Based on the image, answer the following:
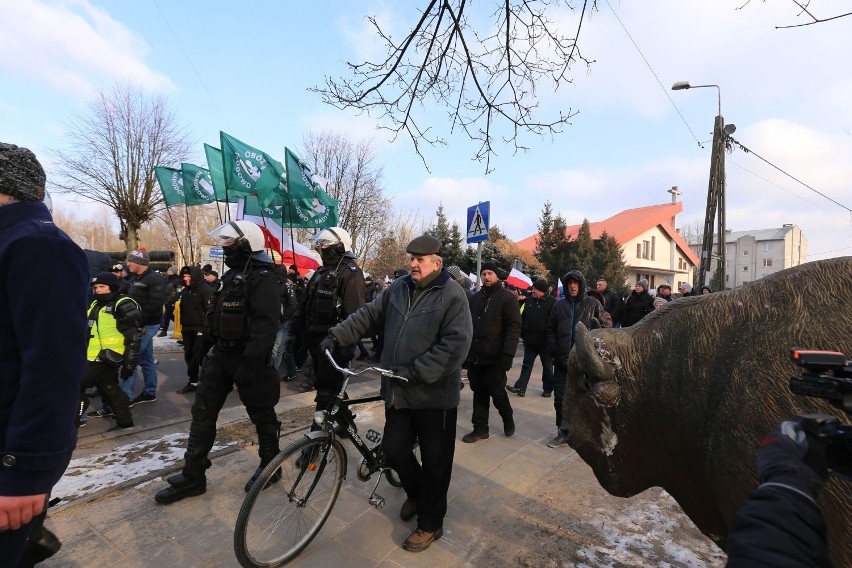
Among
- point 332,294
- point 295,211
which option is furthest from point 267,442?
point 295,211

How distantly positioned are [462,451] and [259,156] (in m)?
6.28

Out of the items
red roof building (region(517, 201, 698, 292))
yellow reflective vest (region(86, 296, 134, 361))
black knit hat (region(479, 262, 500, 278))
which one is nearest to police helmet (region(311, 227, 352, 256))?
black knit hat (region(479, 262, 500, 278))

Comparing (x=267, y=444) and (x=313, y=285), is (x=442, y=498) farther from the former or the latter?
(x=313, y=285)

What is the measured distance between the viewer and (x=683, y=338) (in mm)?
1945

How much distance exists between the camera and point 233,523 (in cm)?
311

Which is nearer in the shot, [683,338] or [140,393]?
[683,338]

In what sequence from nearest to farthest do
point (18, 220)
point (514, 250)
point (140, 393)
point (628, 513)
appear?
point (18, 220), point (628, 513), point (140, 393), point (514, 250)

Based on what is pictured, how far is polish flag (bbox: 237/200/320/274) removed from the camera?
819 centimetres

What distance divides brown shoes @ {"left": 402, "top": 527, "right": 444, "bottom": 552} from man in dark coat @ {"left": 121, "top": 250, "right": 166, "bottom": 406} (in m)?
4.98

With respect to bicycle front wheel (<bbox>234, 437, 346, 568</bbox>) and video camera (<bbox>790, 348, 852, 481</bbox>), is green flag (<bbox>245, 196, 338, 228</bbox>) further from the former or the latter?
video camera (<bbox>790, 348, 852, 481</bbox>)

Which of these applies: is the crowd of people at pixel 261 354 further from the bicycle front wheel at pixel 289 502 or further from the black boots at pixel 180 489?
the bicycle front wheel at pixel 289 502

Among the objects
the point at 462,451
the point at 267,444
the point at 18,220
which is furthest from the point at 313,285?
the point at 18,220

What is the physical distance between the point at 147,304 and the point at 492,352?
4.90 metres

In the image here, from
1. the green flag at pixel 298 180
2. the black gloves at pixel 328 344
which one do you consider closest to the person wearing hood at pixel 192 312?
the green flag at pixel 298 180
